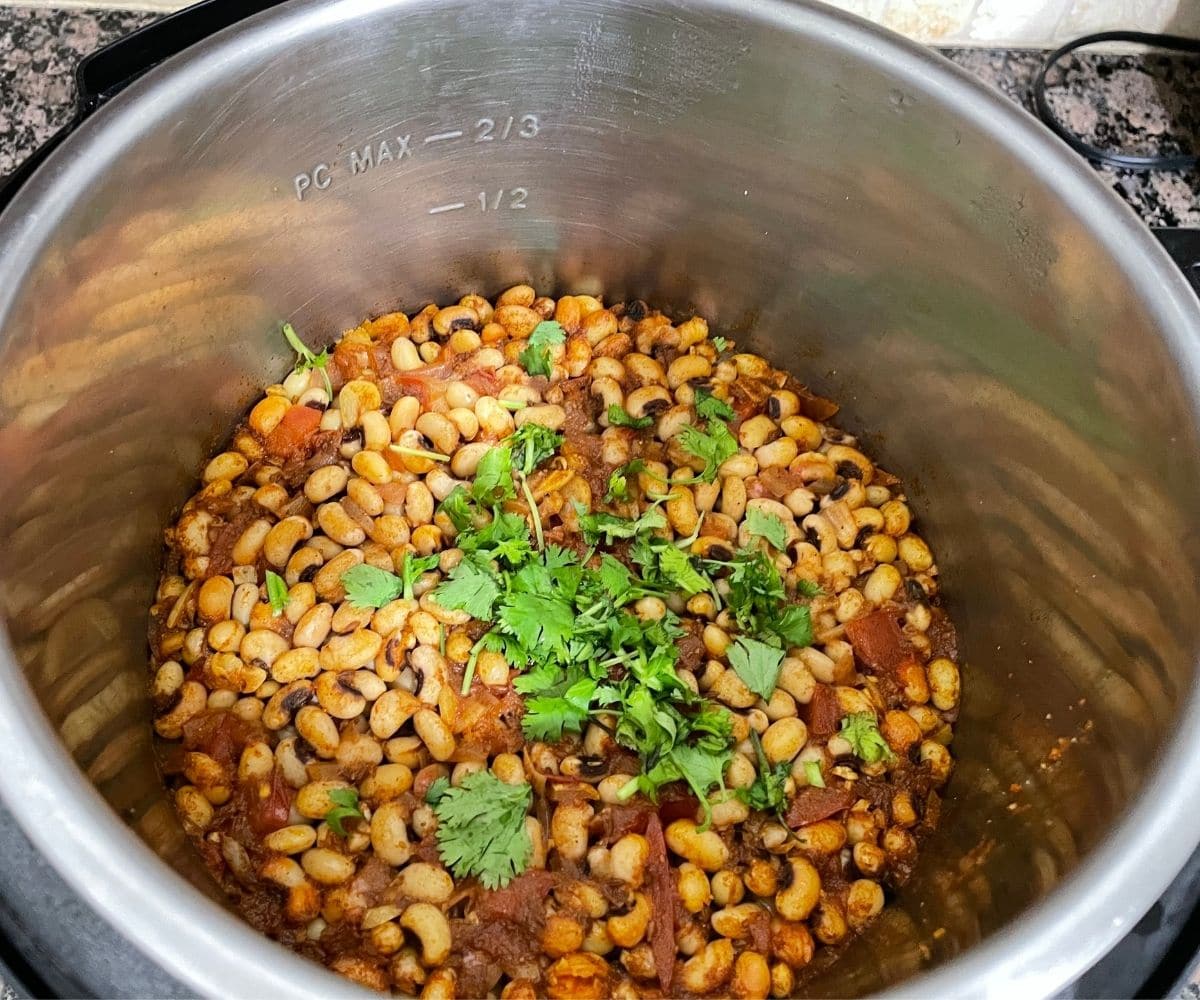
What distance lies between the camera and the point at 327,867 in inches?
36.9

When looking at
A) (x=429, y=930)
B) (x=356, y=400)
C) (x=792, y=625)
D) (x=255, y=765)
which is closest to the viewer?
(x=429, y=930)

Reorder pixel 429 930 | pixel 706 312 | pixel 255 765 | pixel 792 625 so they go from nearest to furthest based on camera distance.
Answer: pixel 429 930 → pixel 255 765 → pixel 792 625 → pixel 706 312

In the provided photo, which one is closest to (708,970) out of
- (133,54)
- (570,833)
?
(570,833)

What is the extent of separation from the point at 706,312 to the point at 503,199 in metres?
0.29

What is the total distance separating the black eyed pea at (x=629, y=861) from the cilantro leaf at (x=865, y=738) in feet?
0.82

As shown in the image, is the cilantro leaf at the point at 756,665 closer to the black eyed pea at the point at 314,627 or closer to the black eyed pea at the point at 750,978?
the black eyed pea at the point at 750,978

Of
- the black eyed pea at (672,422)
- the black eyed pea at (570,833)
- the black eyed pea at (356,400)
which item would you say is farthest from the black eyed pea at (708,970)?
the black eyed pea at (356,400)

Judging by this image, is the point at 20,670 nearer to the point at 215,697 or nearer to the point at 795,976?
the point at 215,697

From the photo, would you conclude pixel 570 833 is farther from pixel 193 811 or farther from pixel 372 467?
pixel 372 467

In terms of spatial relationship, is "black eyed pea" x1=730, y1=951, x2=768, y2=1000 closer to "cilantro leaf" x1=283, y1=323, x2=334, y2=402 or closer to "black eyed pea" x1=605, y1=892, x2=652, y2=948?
"black eyed pea" x1=605, y1=892, x2=652, y2=948

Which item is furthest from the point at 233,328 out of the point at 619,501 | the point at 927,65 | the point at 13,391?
the point at 927,65

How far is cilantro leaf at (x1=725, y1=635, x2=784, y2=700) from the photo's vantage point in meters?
1.07

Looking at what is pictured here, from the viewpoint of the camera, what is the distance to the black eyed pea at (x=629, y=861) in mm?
943

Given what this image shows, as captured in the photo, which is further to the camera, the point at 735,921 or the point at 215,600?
the point at 215,600
